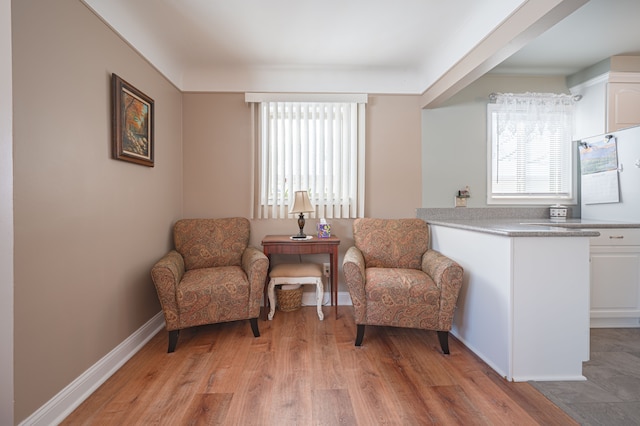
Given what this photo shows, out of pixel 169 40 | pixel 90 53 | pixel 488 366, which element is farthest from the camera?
pixel 169 40

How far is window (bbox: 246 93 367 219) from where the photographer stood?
10.2ft

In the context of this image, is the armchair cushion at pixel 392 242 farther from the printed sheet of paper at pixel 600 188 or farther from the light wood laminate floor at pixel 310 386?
the printed sheet of paper at pixel 600 188

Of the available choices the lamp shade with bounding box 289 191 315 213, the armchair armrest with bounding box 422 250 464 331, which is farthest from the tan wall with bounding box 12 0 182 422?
the armchair armrest with bounding box 422 250 464 331

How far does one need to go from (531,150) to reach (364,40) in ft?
6.93

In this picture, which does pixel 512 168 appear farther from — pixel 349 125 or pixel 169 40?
pixel 169 40

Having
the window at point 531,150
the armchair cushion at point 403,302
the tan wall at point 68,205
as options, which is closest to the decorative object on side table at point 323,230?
the armchair cushion at point 403,302

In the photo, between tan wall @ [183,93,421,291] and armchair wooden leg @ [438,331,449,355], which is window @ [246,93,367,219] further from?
armchair wooden leg @ [438,331,449,355]

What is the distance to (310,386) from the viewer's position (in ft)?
5.69

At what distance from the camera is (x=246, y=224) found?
115 inches

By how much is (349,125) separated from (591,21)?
6.59ft

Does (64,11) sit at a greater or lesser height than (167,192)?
greater

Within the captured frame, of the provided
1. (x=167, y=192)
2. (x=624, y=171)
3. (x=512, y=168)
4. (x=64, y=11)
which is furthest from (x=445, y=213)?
(x=64, y=11)

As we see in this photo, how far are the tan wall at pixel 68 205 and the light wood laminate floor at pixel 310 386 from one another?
1.05 feet

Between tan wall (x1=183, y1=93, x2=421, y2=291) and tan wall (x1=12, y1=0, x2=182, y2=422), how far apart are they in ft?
2.56
